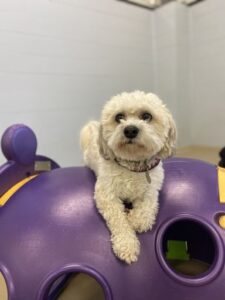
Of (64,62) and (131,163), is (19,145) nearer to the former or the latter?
(131,163)

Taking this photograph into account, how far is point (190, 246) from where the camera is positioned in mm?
1239

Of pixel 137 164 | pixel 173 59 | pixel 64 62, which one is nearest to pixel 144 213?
pixel 137 164

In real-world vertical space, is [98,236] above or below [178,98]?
below

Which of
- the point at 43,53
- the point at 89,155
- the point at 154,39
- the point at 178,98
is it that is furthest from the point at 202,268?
the point at 154,39

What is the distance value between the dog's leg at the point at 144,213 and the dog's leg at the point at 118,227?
20 mm

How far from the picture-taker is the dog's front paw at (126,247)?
0.83 metres

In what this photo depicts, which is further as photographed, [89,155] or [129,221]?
[89,155]

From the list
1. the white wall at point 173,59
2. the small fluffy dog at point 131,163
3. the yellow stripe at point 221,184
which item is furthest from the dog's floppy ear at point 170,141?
the white wall at point 173,59

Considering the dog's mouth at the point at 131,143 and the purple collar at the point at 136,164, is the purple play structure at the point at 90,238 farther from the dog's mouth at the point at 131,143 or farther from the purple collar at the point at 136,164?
the dog's mouth at the point at 131,143

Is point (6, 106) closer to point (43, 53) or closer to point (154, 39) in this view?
point (43, 53)

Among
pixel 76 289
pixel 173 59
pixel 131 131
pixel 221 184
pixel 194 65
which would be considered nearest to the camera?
pixel 131 131

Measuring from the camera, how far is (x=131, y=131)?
0.82 metres

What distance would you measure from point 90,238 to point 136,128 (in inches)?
14.0

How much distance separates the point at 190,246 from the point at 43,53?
71.8 inches
